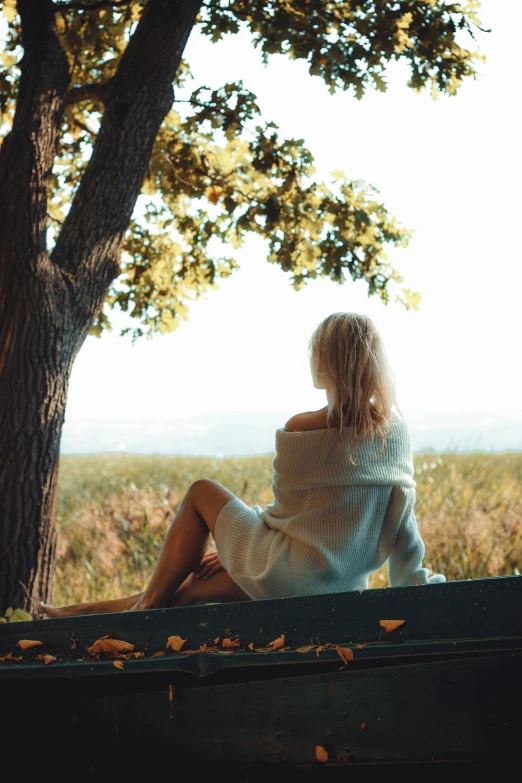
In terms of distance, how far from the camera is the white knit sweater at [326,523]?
2639mm

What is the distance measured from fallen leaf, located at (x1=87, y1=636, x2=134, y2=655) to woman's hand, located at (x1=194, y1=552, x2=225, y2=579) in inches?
27.2

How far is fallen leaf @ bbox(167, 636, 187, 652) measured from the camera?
2.26 metres

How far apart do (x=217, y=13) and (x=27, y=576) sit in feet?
13.1

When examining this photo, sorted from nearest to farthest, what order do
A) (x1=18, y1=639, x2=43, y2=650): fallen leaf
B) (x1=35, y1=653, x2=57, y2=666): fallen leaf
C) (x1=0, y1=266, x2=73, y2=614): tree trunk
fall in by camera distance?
(x1=35, y1=653, x2=57, y2=666): fallen leaf → (x1=18, y1=639, x2=43, y2=650): fallen leaf → (x1=0, y1=266, x2=73, y2=614): tree trunk

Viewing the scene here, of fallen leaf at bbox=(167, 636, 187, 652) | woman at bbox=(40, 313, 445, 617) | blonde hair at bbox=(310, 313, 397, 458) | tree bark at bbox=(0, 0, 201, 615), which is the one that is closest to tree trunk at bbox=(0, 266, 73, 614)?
tree bark at bbox=(0, 0, 201, 615)

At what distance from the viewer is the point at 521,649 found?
5.87 feet

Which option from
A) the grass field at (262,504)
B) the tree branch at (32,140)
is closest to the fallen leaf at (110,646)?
the tree branch at (32,140)

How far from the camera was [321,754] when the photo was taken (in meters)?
1.96

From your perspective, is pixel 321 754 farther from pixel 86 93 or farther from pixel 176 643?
pixel 86 93

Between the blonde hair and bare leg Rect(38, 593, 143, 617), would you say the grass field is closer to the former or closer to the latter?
bare leg Rect(38, 593, 143, 617)

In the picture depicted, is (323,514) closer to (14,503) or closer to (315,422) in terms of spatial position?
(315,422)

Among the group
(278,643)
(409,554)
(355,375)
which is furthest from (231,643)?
(355,375)

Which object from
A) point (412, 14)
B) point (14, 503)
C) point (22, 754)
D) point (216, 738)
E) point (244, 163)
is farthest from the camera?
point (244, 163)

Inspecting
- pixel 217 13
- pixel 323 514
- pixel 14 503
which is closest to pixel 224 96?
pixel 217 13
